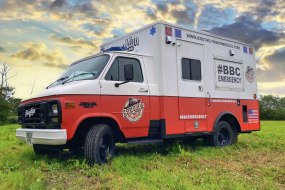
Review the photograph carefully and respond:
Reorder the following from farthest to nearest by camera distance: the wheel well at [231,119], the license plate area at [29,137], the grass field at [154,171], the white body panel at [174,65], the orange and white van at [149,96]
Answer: the wheel well at [231,119] < the white body panel at [174,65] < the license plate area at [29,137] < the orange and white van at [149,96] < the grass field at [154,171]

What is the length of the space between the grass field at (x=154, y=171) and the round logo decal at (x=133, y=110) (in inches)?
36.9

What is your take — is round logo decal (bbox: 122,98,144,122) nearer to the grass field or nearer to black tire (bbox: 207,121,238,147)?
the grass field

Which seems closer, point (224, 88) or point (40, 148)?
point (40, 148)

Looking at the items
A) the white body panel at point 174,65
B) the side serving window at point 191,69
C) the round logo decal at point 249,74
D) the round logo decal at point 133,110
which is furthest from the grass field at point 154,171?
the round logo decal at point 249,74

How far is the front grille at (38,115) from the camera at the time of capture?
7.11m

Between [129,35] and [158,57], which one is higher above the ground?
[129,35]

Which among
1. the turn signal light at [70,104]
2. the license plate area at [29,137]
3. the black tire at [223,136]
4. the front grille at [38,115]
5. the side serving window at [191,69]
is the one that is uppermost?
the side serving window at [191,69]

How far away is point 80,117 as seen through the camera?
7133mm

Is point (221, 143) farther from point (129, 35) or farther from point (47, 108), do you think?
point (47, 108)

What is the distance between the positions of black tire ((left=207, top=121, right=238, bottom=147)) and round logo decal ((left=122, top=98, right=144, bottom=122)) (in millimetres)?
3131

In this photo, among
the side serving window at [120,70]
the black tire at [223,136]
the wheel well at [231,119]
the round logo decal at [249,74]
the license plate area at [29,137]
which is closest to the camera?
the license plate area at [29,137]

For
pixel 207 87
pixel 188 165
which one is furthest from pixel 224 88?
pixel 188 165

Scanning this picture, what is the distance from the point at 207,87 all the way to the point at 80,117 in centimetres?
453

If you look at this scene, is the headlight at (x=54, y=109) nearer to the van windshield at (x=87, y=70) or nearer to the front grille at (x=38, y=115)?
the front grille at (x=38, y=115)
